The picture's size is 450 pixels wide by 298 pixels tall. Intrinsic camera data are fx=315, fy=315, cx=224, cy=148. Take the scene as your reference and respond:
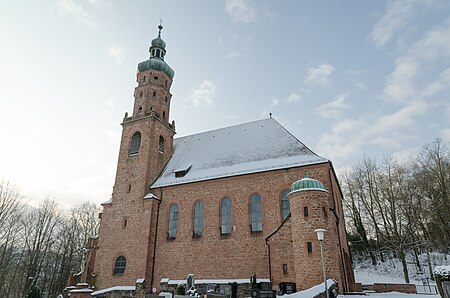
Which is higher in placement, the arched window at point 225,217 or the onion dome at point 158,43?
the onion dome at point 158,43

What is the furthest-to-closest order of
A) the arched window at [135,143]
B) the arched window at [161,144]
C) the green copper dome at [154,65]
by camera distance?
1. the green copper dome at [154,65]
2. the arched window at [161,144]
3. the arched window at [135,143]

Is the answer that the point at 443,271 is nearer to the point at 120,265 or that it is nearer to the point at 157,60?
the point at 120,265

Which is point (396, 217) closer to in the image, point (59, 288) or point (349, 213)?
point (349, 213)

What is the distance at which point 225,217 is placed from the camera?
22.1 m

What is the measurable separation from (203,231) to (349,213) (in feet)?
77.1

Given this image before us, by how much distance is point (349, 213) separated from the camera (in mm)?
38531

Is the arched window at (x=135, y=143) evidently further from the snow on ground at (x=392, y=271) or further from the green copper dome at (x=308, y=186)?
the snow on ground at (x=392, y=271)

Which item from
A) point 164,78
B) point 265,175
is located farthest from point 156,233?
point 164,78

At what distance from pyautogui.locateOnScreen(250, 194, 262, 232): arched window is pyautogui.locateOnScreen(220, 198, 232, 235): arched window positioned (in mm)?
1669

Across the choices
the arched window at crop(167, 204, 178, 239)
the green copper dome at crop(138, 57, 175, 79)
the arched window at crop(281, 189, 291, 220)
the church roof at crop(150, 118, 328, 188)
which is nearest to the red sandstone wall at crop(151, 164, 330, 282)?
the arched window at crop(281, 189, 291, 220)

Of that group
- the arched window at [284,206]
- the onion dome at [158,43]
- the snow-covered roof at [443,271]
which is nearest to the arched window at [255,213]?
the arched window at [284,206]

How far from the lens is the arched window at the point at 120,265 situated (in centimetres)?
2298

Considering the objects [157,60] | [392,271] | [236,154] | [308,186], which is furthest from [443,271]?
[157,60]

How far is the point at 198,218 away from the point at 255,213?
14.5ft
